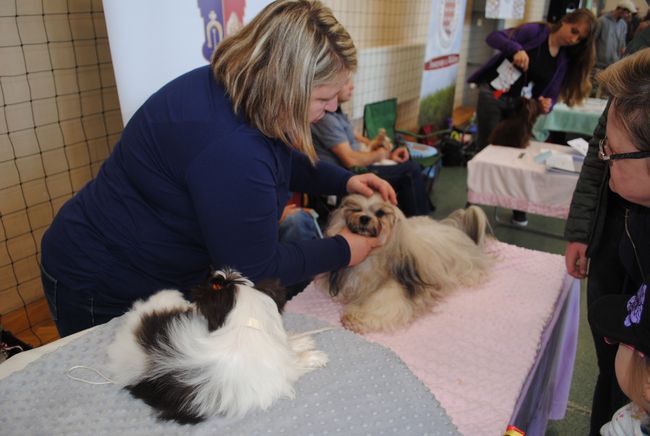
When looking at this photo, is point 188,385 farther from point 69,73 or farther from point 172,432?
point 69,73

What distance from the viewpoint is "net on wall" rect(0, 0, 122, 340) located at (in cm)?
237

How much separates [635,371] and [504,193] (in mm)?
2600

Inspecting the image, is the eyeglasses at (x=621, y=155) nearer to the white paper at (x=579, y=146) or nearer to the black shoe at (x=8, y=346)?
the black shoe at (x=8, y=346)

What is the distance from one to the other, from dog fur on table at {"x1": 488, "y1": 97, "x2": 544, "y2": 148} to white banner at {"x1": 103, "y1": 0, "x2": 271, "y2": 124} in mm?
2591

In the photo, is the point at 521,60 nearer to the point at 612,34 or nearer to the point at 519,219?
the point at 519,219

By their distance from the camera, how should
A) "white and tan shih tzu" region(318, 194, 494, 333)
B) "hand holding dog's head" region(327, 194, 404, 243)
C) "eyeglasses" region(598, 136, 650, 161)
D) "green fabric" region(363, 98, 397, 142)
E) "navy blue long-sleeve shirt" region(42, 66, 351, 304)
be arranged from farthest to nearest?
"green fabric" region(363, 98, 397, 142), "hand holding dog's head" region(327, 194, 404, 243), "white and tan shih tzu" region(318, 194, 494, 333), "navy blue long-sleeve shirt" region(42, 66, 351, 304), "eyeglasses" region(598, 136, 650, 161)

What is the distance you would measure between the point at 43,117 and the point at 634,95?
2.62 meters

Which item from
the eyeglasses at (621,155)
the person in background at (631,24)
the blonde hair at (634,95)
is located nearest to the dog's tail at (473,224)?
the eyeglasses at (621,155)

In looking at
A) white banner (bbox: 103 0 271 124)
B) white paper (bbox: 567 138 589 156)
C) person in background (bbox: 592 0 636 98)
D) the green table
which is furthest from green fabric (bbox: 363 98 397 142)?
person in background (bbox: 592 0 636 98)

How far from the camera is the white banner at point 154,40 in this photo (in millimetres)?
1876

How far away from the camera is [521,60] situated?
412cm

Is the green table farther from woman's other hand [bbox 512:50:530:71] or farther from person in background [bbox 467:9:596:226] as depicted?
woman's other hand [bbox 512:50:530:71]

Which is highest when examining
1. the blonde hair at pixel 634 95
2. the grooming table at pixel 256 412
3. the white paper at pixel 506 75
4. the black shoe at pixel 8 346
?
the blonde hair at pixel 634 95

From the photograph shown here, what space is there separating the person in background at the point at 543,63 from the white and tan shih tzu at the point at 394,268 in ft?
8.32
